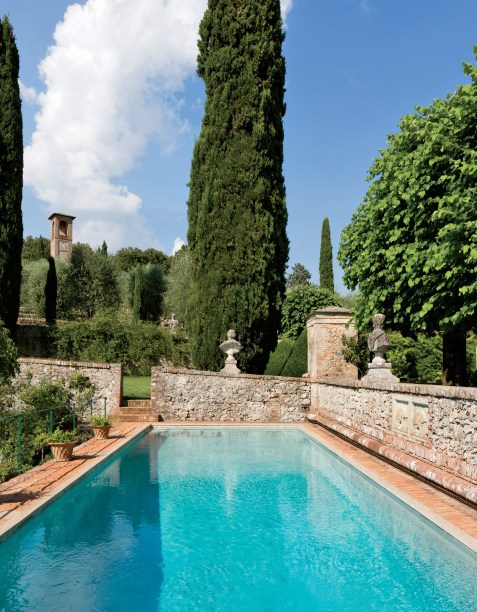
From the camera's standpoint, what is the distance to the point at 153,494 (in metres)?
7.09

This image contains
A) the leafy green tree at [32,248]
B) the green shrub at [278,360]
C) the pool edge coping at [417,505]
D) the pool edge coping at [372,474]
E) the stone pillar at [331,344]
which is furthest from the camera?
the leafy green tree at [32,248]

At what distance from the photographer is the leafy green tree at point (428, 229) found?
9.23 m

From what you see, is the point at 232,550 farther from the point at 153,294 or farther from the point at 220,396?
the point at 153,294

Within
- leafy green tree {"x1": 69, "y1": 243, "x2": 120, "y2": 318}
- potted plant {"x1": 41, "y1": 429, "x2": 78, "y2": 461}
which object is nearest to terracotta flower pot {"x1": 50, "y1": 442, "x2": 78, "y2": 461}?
potted plant {"x1": 41, "y1": 429, "x2": 78, "y2": 461}

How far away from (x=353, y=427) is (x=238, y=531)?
6.01 meters

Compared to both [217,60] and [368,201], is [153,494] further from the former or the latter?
A: [217,60]

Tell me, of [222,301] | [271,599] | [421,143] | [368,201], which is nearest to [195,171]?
[222,301]

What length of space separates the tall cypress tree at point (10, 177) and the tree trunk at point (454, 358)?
1674 centimetres

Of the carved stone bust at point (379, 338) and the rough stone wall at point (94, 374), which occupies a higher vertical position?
the carved stone bust at point (379, 338)

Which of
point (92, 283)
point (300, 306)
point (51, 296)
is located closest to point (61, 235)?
point (92, 283)

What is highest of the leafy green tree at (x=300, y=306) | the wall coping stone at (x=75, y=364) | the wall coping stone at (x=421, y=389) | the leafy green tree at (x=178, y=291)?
the leafy green tree at (x=178, y=291)

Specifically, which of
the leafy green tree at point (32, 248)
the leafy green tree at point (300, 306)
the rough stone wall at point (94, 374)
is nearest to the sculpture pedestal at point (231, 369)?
the rough stone wall at point (94, 374)

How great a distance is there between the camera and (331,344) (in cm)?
1506

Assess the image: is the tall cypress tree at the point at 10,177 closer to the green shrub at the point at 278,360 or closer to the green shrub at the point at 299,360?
the green shrub at the point at 278,360
